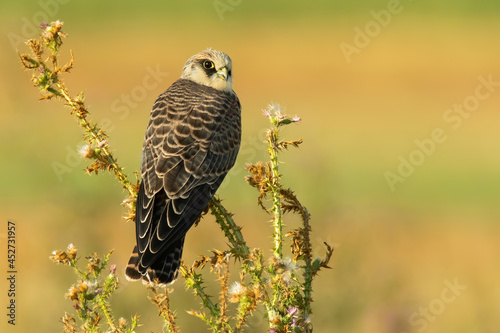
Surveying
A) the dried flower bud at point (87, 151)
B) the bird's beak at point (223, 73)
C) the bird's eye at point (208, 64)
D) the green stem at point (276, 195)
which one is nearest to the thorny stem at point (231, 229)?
the green stem at point (276, 195)

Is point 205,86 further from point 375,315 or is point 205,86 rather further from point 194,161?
point 375,315

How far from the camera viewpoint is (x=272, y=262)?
11.5ft

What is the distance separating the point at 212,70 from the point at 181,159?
57.0 inches

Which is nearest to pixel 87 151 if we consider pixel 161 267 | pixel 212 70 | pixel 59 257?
pixel 59 257

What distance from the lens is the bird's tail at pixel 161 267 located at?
16.0 feet

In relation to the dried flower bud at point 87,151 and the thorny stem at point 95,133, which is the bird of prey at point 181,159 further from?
the dried flower bud at point 87,151

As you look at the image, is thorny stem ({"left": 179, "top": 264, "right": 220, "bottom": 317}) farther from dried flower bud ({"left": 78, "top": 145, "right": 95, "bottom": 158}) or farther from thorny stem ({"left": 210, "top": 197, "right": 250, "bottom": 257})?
dried flower bud ({"left": 78, "top": 145, "right": 95, "bottom": 158})

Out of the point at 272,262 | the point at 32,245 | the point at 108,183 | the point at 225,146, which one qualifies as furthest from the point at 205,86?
the point at 32,245

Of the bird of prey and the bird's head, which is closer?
the bird of prey

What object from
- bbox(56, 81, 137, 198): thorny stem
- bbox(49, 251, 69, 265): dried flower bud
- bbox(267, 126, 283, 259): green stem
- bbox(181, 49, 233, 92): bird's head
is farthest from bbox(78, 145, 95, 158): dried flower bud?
bbox(181, 49, 233, 92): bird's head

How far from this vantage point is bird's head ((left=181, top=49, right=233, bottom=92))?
6695mm

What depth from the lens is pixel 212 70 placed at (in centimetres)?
684

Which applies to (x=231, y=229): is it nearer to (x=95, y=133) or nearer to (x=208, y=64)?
(x=95, y=133)

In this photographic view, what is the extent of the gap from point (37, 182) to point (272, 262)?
19.3m
